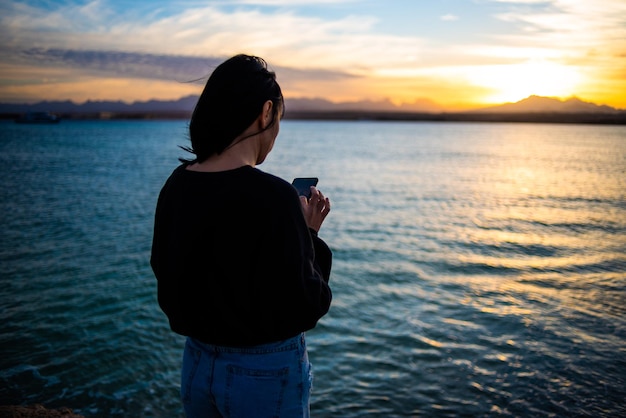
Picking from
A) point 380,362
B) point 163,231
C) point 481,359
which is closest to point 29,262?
point 380,362

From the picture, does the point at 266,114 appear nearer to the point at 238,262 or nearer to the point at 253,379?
the point at 238,262

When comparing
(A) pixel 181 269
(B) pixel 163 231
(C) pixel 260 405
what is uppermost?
(B) pixel 163 231

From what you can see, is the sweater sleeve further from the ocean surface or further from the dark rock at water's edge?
the dark rock at water's edge

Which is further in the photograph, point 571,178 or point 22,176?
point 571,178

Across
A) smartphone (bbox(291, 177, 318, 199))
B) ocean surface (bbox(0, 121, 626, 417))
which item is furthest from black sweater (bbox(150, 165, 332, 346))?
ocean surface (bbox(0, 121, 626, 417))

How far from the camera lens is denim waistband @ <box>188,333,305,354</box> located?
1.78m

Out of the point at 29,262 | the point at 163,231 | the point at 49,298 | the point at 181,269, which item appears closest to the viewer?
the point at 181,269

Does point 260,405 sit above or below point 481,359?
above

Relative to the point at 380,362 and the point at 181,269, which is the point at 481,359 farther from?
the point at 181,269

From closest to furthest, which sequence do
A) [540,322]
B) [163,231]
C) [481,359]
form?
[163,231]
[481,359]
[540,322]

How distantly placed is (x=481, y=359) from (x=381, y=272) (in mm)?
4701

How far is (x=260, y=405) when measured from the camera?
1.79 meters

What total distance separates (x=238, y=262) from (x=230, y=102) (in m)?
0.62

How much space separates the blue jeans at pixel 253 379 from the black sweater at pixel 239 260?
7 cm
